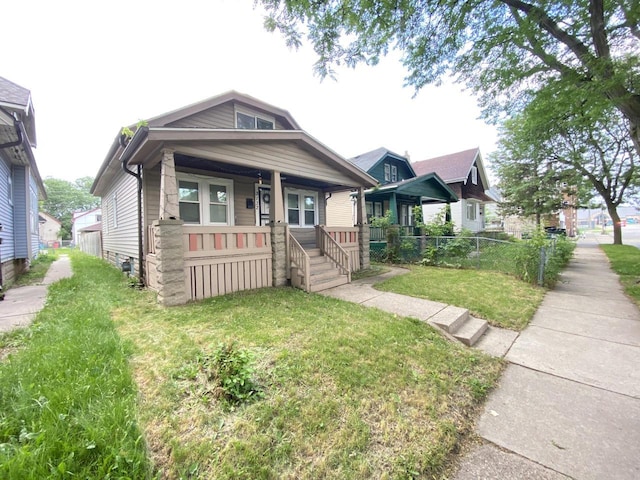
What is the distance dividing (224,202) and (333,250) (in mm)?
3476

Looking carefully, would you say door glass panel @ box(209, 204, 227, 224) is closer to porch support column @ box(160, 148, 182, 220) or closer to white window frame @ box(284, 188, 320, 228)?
white window frame @ box(284, 188, 320, 228)

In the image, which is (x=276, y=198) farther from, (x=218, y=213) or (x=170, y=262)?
(x=170, y=262)

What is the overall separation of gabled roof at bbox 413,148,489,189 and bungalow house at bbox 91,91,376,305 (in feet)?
41.7

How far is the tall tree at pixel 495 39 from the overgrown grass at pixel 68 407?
21.3ft

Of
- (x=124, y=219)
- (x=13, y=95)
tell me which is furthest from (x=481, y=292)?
(x=13, y=95)

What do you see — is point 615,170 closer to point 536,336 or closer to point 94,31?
point 536,336

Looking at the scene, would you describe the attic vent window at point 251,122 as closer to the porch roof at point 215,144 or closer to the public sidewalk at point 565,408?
the porch roof at point 215,144

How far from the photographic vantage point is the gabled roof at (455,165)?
18798 mm

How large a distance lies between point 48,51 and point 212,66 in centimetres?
390

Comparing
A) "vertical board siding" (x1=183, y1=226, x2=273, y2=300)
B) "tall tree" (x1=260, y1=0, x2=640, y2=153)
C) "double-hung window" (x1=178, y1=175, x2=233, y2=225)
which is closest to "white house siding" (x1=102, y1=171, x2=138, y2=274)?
"double-hung window" (x1=178, y1=175, x2=233, y2=225)

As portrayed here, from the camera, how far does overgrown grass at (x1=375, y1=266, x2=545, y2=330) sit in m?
4.71

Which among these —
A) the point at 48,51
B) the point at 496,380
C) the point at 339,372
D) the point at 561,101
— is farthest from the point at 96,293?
the point at 561,101

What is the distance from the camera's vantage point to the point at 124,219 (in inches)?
349

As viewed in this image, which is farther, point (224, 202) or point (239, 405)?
point (224, 202)
